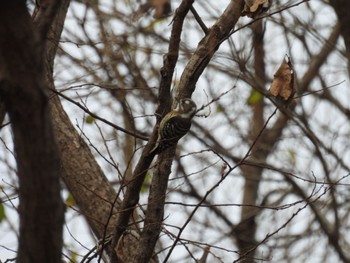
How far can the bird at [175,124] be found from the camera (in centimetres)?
416

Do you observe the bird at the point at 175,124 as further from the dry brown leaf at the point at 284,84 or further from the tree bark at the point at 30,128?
the tree bark at the point at 30,128

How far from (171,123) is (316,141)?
352 cm

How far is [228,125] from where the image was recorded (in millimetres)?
9031

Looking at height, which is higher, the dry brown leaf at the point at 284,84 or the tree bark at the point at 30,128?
the dry brown leaf at the point at 284,84

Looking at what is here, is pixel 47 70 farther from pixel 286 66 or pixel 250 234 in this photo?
pixel 250 234

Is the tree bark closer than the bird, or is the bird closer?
the tree bark

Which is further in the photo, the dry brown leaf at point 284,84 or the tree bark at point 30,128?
the dry brown leaf at point 284,84

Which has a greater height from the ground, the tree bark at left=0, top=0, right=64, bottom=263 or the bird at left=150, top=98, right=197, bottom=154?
the bird at left=150, top=98, right=197, bottom=154

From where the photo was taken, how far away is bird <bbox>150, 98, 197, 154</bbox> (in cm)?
416

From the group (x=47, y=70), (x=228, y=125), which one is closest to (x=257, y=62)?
(x=228, y=125)

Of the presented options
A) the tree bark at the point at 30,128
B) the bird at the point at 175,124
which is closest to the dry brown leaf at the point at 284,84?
the bird at the point at 175,124

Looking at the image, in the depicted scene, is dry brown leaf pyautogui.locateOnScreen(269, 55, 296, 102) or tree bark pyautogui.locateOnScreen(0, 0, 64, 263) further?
dry brown leaf pyautogui.locateOnScreen(269, 55, 296, 102)

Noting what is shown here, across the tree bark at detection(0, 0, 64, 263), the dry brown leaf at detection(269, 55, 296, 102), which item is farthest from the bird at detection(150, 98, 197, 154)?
the tree bark at detection(0, 0, 64, 263)

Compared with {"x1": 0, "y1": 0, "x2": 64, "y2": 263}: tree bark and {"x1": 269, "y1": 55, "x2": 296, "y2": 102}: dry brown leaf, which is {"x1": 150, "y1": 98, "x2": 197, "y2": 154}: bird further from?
{"x1": 0, "y1": 0, "x2": 64, "y2": 263}: tree bark
